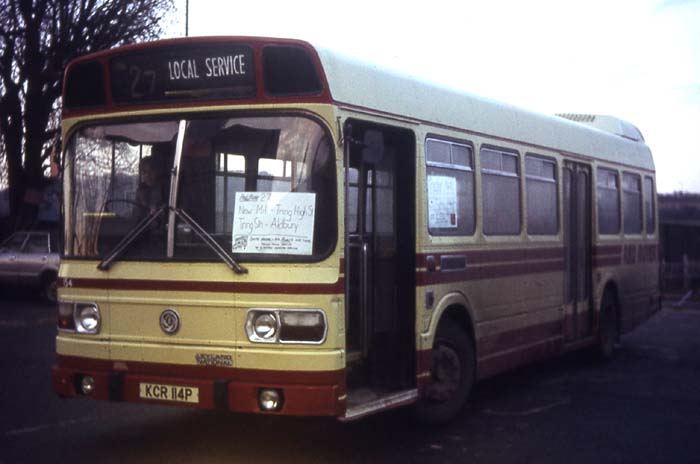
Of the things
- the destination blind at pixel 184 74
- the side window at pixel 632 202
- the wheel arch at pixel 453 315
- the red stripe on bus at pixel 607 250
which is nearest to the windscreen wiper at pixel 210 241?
the destination blind at pixel 184 74

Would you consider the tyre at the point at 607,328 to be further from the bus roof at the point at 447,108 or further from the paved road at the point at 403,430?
the bus roof at the point at 447,108

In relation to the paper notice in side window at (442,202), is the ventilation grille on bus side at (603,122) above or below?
above

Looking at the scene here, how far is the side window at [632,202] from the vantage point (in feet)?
50.5

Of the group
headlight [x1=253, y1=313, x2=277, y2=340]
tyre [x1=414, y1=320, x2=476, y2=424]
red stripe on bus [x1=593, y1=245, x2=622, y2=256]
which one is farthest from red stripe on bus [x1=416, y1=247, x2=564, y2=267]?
headlight [x1=253, y1=313, x2=277, y2=340]

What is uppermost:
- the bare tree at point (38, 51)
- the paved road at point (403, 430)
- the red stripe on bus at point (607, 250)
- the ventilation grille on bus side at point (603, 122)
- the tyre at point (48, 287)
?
the bare tree at point (38, 51)

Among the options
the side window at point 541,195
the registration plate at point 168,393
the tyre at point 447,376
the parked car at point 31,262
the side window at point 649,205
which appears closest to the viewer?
the registration plate at point 168,393

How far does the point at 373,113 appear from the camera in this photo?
847cm

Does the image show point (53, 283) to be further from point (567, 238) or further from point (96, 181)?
point (96, 181)

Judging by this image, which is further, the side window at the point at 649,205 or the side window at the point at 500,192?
the side window at the point at 649,205

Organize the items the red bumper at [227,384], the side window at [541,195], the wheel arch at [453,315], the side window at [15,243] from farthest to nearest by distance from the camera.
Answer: the side window at [15,243] → the side window at [541,195] → the wheel arch at [453,315] → the red bumper at [227,384]

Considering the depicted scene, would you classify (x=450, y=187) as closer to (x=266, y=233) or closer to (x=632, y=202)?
(x=266, y=233)

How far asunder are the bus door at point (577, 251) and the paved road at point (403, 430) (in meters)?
0.77

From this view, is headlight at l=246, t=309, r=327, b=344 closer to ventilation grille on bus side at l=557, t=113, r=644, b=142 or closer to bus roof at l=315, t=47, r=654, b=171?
bus roof at l=315, t=47, r=654, b=171

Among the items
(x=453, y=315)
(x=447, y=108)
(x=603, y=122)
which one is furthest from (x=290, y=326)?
(x=603, y=122)
